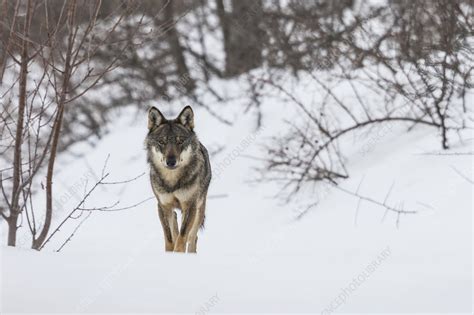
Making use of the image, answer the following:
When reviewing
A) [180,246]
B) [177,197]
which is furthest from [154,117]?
[180,246]

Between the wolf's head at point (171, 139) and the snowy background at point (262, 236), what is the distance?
3.01ft

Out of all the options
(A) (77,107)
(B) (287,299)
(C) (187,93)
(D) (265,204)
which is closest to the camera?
(B) (287,299)

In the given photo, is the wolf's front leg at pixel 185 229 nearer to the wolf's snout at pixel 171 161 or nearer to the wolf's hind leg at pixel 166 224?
the wolf's hind leg at pixel 166 224

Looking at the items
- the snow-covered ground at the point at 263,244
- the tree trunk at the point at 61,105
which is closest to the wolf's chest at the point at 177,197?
the snow-covered ground at the point at 263,244

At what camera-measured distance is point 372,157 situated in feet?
42.5

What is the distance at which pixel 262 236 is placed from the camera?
1237 cm

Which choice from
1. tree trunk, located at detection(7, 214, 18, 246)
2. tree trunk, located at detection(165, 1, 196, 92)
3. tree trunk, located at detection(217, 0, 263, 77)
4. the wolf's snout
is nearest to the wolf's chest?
the wolf's snout

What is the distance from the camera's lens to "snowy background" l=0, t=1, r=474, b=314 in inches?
204

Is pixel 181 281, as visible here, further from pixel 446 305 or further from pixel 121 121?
pixel 121 121

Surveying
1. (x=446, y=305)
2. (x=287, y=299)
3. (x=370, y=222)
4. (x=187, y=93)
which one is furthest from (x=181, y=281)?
(x=187, y=93)

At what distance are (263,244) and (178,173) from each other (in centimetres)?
475

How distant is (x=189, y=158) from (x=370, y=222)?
14.2ft

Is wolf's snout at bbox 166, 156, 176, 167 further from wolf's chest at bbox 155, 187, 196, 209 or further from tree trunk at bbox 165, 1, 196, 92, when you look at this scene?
tree trunk at bbox 165, 1, 196, 92

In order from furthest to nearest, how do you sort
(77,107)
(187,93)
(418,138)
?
(77,107) < (187,93) < (418,138)
